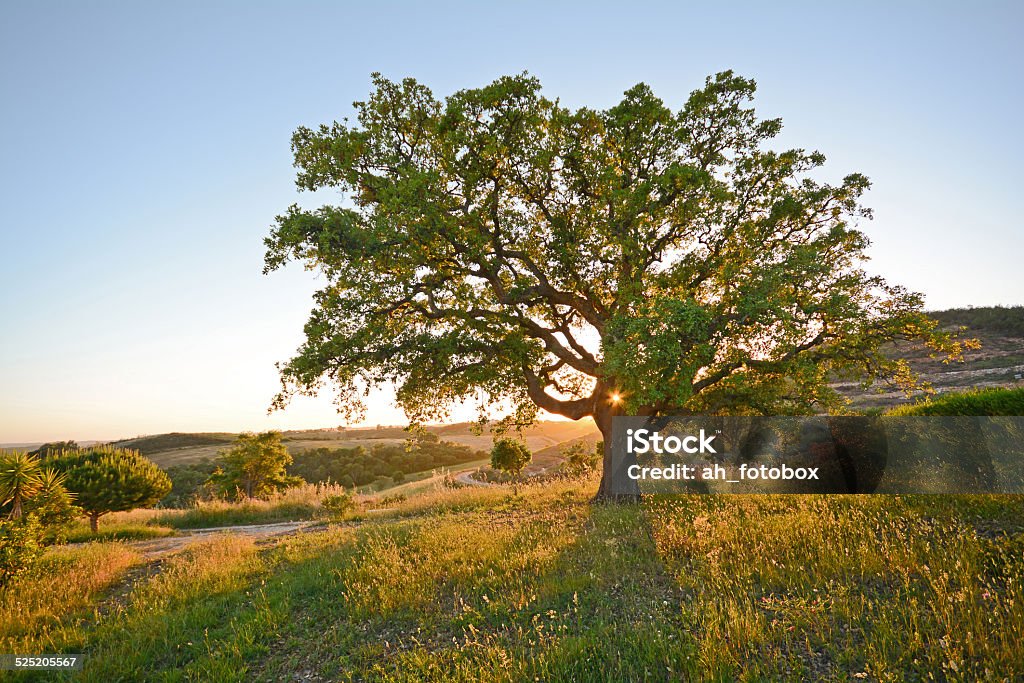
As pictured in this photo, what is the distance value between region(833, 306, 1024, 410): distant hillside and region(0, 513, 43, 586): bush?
23.6 metres

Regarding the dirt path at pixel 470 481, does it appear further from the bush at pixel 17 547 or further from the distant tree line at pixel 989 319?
the distant tree line at pixel 989 319

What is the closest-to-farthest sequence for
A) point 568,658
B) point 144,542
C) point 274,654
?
point 568,658
point 274,654
point 144,542

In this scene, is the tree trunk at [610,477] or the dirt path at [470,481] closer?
the tree trunk at [610,477]

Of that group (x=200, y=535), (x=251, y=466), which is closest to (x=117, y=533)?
(x=200, y=535)

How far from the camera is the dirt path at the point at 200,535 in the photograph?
13.2 metres

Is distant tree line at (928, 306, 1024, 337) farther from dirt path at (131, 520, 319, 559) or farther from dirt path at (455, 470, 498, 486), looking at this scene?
dirt path at (131, 520, 319, 559)

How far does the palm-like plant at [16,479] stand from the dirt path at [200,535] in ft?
10.7

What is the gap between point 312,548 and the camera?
1143 cm

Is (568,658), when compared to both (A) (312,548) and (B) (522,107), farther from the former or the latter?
(B) (522,107)

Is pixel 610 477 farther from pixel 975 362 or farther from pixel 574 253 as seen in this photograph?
pixel 975 362

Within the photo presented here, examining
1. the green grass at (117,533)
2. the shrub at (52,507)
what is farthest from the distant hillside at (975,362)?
the green grass at (117,533)

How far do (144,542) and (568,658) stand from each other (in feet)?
54.8

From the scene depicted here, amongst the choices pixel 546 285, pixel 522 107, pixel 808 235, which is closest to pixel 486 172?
pixel 522 107

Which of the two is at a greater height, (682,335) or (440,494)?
(682,335)
